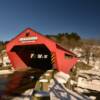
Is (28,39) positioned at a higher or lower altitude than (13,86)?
higher

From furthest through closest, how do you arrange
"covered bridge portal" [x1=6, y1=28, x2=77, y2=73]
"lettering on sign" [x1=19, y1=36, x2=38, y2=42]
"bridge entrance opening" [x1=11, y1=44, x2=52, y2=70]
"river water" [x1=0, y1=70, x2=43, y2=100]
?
"bridge entrance opening" [x1=11, y1=44, x2=52, y2=70], "lettering on sign" [x1=19, y1=36, x2=38, y2=42], "covered bridge portal" [x1=6, y1=28, x2=77, y2=73], "river water" [x1=0, y1=70, x2=43, y2=100]

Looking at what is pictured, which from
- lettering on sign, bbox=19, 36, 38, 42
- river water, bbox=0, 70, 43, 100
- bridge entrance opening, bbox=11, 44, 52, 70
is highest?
lettering on sign, bbox=19, 36, 38, 42

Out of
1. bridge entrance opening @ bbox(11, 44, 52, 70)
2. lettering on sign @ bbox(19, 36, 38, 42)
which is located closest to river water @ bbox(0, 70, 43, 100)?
lettering on sign @ bbox(19, 36, 38, 42)

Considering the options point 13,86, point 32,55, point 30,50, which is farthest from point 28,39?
point 32,55

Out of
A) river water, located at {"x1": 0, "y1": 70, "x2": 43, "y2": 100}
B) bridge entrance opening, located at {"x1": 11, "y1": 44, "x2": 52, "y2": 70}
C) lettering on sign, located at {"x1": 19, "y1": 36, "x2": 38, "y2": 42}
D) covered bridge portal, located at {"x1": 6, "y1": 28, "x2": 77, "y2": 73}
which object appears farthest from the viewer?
bridge entrance opening, located at {"x1": 11, "y1": 44, "x2": 52, "y2": 70}

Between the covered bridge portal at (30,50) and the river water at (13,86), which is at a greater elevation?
the covered bridge portal at (30,50)

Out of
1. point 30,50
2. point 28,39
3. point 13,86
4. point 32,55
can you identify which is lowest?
point 13,86

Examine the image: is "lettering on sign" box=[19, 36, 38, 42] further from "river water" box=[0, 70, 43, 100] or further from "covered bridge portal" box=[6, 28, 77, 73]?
"river water" box=[0, 70, 43, 100]

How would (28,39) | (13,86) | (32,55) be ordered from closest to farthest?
(13,86), (28,39), (32,55)

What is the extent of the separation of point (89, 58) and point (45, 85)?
31446 millimetres

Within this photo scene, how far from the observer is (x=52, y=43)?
17656mm

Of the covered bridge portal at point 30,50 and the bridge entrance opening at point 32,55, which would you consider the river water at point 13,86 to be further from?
the bridge entrance opening at point 32,55

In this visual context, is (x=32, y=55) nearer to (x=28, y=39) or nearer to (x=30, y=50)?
(x=30, y=50)

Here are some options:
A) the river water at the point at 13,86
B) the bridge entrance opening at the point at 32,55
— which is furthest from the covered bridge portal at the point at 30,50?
the river water at the point at 13,86
